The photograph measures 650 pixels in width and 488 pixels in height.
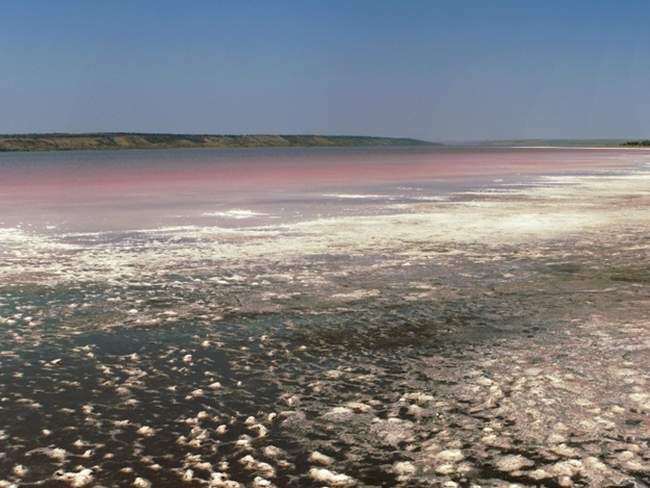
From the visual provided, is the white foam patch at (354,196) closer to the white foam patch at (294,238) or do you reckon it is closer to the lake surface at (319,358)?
the white foam patch at (294,238)

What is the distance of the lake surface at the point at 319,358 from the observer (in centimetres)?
552

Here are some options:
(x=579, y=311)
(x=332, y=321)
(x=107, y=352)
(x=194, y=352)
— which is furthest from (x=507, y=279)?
(x=107, y=352)

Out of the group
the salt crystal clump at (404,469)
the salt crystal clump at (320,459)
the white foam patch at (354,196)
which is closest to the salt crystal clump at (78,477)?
the salt crystal clump at (320,459)

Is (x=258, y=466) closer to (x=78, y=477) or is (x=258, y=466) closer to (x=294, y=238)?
(x=78, y=477)

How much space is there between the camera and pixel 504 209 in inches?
963

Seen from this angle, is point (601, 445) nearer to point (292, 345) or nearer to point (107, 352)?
point (292, 345)

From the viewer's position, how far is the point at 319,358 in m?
8.09

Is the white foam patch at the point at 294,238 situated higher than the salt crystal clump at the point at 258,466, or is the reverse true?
the white foam patch at the point at 294,238

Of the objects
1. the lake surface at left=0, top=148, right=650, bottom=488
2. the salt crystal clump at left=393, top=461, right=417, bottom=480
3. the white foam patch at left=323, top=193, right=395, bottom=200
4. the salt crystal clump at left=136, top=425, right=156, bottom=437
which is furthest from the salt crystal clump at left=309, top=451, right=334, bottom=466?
the white foam patch at left=323, top=193, right=395, bottom=200

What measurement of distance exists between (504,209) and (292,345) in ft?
56.4

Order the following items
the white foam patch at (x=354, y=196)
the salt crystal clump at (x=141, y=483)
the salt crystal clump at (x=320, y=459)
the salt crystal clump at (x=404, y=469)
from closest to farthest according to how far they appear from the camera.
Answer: the salt crystal clump at (x=141, y=483) < the salt crystal clump at (x=404, y=469) < the salt crystal clump at (x=320, y=459) < the white foam patch at (x=354, y=196)

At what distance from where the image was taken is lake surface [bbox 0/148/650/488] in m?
5.52

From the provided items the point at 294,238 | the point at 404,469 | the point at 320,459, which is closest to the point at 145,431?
the point at 320,459

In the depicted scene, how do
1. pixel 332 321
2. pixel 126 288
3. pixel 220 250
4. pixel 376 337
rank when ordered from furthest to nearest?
pixel 220 250 < pixel 126 288 < pixel 332 321 < pixel 376 337
